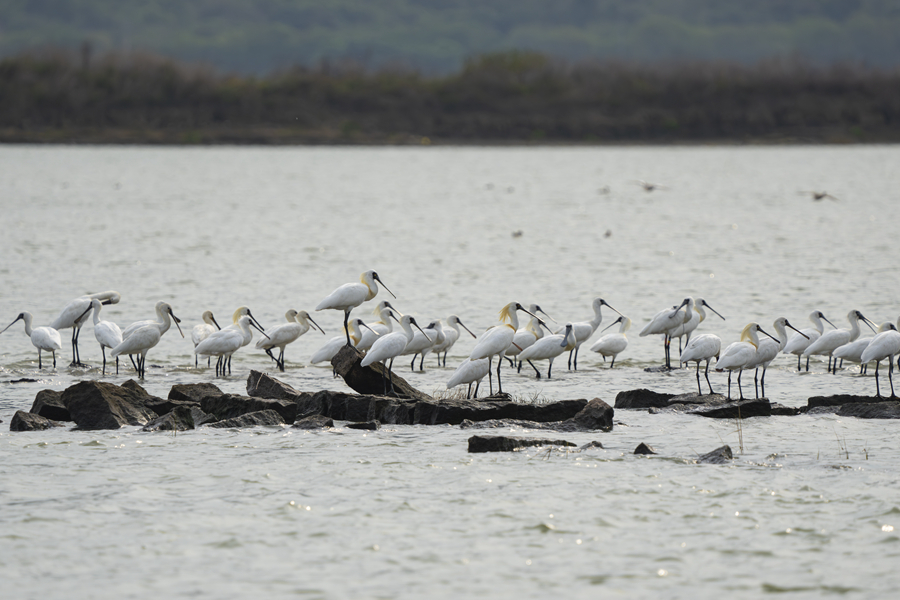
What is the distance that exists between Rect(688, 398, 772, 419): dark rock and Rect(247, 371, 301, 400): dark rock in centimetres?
504

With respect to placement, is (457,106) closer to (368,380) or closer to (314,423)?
(368,380)

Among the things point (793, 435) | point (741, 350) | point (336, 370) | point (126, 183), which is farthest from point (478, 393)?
point (126, 183)

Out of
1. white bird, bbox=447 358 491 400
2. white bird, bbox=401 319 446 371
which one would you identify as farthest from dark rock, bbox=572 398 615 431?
white bird, bbox=401 319 446 371

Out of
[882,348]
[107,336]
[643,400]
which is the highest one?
[107,336]

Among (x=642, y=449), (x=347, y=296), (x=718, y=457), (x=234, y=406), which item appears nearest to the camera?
(x=718, y=457)

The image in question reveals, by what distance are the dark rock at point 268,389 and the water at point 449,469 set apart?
4.50 feet

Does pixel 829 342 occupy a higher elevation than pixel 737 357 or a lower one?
higher

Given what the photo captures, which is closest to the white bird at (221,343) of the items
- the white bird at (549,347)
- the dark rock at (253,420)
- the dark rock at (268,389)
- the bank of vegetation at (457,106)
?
the dark rock at (268,389)

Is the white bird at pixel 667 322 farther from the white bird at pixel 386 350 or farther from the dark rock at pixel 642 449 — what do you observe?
the dark rock at pixel 642 449

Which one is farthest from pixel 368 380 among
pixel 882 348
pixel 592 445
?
pixel 882 348

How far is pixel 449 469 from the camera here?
1161cm

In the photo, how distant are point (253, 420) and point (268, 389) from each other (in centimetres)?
127

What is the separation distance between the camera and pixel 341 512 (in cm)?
1044

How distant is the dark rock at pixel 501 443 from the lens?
39.9 ft
